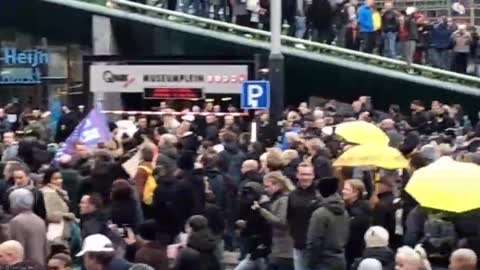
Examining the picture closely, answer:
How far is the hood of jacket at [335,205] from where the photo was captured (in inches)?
561

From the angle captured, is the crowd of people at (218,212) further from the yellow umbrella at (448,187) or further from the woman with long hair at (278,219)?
the yellow umbrella at (448,187)

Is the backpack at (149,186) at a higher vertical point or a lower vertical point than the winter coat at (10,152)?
lower

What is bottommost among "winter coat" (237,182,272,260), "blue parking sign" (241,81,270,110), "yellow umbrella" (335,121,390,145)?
"winter coat" (237,182,272,260)

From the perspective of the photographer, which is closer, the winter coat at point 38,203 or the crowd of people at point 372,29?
the winter coat at point 38,203

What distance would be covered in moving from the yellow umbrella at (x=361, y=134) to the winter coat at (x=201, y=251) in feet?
18.9

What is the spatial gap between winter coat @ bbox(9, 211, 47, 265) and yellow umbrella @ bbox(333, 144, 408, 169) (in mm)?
4542

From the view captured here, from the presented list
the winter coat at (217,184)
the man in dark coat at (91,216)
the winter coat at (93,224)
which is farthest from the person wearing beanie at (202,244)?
the winter coat at (217,184)

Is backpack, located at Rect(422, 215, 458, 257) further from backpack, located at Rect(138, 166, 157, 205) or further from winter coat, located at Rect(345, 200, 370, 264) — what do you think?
backpack, located at Rect(138, 166, 157, 205)

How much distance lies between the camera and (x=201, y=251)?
1349 cm

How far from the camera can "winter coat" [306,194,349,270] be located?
1429 centimetres

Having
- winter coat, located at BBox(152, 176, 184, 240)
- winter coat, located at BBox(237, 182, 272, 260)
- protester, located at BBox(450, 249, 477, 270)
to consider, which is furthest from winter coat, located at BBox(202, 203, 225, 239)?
protester, located at BBox(450, 249, 477, 270)

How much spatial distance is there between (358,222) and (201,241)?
201 cm

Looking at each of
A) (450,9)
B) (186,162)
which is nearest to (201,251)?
(186,162)

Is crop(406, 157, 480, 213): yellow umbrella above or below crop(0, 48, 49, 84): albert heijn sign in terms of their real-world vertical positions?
below
